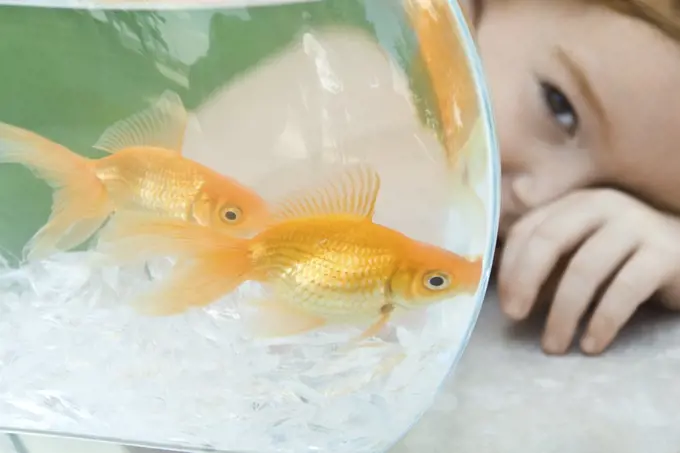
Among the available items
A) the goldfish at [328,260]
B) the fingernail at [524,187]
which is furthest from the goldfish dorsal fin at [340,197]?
the fingernail at [524,187]

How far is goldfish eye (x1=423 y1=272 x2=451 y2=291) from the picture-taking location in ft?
1.10

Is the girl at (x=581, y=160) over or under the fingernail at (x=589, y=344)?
over

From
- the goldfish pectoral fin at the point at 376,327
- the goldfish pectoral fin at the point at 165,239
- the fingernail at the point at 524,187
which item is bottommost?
the goldfish pectoral fin at the point at 376,327

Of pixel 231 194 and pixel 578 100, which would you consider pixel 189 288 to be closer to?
pixel 231 194

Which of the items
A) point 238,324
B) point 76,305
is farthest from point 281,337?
point 76,305

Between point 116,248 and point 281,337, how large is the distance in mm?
98

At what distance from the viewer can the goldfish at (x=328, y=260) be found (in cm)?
34

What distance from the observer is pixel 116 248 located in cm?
39

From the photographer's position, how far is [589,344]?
16.6 inches

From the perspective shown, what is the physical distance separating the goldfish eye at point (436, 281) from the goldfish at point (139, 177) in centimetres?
8

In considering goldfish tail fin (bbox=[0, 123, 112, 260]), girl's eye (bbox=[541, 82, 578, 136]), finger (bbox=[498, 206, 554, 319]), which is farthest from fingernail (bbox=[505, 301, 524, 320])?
goldfish tail fin (bbox=[0, 123, 112, 260])

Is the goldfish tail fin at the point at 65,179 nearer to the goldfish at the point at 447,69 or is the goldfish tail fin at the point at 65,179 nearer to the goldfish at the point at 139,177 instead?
the goldfish at the point at 139,177

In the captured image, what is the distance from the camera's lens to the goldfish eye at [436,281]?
33 centimetres

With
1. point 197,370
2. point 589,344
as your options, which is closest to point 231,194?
point 197,370
